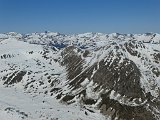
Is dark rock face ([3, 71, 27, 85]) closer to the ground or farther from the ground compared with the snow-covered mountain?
closer to the ground

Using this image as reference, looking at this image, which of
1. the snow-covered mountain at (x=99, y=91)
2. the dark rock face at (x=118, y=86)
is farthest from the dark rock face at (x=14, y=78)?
the dark rock face at (x=118, y=86)

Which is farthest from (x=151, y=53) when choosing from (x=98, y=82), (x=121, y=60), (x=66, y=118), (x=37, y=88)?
(x=66, y=118)

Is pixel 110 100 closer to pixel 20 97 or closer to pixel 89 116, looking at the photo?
pixel 89 116

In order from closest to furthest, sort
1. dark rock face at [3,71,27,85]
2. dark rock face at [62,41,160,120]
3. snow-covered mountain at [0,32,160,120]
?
snow-covered mountain at [0,32,160,120] → dark rock face at [62,41,160,120] → dark rock face at [3,71,27,85]

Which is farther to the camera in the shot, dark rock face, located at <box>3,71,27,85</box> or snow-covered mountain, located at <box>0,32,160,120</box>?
dark rock face, located at <box>3,71,27,85</box>

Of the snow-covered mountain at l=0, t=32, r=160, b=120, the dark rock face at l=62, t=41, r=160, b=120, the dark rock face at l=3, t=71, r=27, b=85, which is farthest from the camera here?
the dark rock face at l=3, t=71, r=27, b=85

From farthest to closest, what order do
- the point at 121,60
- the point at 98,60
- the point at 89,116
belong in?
1. the point at 98,60
2. the point at 121,60
3. the point at 89,116

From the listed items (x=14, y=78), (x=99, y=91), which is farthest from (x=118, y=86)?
(x=14, y=78)

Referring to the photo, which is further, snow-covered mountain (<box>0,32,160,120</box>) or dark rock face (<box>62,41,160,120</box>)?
dark rock face (<box>62,41,160,120</box>)

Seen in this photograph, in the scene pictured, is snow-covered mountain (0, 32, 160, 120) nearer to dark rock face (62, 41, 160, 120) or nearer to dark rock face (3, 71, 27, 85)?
dark rock face (62, 41, 160, 120)

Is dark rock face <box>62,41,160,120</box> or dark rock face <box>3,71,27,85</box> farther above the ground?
dark rock face <box>62,41,160,120</box>

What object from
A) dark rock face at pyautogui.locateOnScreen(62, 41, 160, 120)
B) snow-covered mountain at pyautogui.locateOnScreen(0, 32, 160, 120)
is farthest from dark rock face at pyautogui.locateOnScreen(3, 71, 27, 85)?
dark rock face at pyautogui.locateOnScreen(62, 41, 160, 120)
